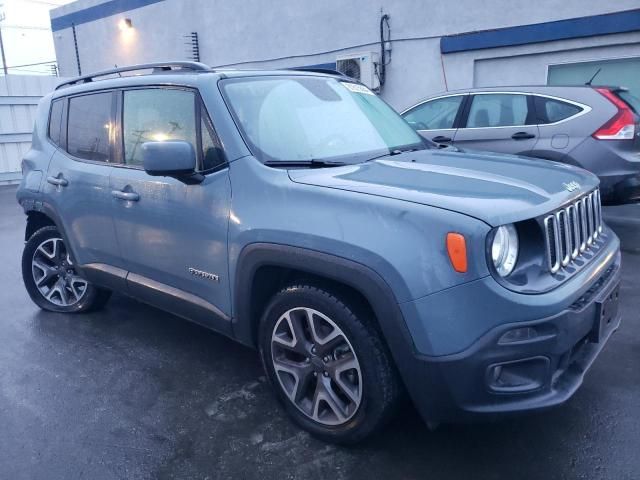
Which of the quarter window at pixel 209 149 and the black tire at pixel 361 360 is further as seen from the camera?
the quarter window at pixel 209 149

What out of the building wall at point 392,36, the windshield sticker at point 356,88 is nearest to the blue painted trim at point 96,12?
the building wall at point 392,36

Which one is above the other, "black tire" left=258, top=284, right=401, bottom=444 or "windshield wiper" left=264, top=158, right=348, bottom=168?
"windshield wiper" left=264, top=158, right=348, bottom=168

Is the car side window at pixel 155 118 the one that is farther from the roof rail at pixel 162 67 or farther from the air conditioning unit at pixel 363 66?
the air conditioning unit at pixel 363 66

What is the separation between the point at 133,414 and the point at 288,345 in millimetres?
1040

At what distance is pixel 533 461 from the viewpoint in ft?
8.14

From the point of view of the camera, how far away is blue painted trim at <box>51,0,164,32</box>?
18781 millimetres

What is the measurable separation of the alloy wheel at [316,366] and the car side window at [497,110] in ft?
16.2

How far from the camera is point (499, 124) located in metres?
6.66

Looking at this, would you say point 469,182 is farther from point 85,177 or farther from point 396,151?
point 85,177

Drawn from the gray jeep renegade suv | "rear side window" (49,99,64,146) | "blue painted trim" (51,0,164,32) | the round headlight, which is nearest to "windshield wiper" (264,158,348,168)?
the gray jeep renegade suv

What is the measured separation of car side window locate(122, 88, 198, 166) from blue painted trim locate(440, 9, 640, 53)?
8.24 m

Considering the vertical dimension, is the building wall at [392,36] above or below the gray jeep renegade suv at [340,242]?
above

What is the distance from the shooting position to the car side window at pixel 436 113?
7066 millimetres

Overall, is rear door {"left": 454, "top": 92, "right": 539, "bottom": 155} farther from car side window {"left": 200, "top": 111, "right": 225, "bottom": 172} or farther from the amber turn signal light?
the amber turn signal light
